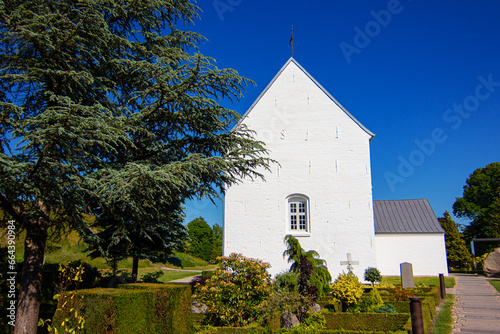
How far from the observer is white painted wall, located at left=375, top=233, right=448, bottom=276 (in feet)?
70.3

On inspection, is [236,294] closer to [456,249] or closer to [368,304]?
[368,304]

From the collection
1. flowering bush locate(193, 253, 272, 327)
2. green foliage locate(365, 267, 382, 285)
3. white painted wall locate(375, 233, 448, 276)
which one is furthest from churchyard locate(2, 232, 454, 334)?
white painted wall locate(375, 233, 448, 276)

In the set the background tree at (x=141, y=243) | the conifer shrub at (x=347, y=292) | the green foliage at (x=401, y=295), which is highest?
the background tree at (x=141, y=243)

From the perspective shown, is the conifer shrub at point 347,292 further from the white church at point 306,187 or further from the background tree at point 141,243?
the white church at point 306,187

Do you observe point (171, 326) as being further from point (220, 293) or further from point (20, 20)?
point (20, 20)

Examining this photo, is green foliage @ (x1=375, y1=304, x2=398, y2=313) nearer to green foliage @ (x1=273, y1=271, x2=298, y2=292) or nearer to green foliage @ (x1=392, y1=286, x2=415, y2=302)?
green foliage @ (x1=392, y1=286, x2=415, y2=302)

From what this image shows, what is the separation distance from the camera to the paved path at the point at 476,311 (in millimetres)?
8102

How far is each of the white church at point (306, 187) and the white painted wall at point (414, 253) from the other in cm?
801

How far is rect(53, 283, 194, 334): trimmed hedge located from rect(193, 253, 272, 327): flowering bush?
3.27ft

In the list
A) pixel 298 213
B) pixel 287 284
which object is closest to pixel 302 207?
pixel 298 213

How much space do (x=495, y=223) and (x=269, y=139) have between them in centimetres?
2352

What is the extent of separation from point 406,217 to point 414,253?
106 inches

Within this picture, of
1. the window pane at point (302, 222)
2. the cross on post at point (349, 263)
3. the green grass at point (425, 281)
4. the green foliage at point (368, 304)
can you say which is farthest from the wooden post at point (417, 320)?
the green grass at point (425, 281)

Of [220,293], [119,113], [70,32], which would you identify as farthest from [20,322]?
[70,32]
